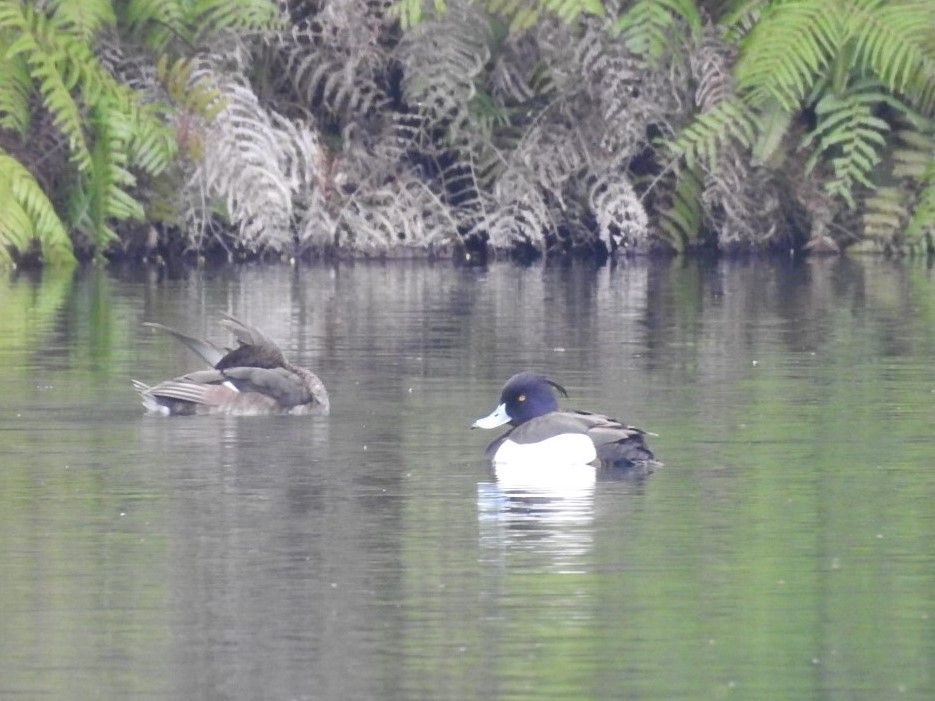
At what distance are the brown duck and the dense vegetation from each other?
7.77 metres

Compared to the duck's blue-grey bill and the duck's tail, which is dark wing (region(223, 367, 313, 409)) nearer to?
the duck's tail

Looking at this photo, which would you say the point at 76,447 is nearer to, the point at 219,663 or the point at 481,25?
the point at 219,663

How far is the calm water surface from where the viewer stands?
6.59 metres

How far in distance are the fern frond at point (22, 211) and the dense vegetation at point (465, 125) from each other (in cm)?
4

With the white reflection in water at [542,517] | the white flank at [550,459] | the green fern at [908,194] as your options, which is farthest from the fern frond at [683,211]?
the white reflection in water at [542,517]

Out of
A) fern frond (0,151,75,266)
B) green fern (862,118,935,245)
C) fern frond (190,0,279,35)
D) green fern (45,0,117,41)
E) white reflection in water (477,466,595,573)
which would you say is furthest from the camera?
green fern (862,118,935,245)

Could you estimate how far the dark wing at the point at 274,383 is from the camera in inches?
467

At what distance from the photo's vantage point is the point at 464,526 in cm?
867

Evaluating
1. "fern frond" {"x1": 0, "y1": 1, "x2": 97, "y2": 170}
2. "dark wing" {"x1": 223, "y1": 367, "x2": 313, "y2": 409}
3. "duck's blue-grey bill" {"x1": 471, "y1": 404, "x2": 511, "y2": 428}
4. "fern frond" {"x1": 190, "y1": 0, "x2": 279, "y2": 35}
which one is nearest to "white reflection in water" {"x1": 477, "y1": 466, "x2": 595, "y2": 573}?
"duck's blue-grey bill" {"x1": 471, "y1": 404, "x2": 511, "y2": 428}

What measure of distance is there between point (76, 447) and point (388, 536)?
2566 mm

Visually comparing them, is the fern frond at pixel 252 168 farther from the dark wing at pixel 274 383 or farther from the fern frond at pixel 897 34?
the dark wing at pixel 274 383

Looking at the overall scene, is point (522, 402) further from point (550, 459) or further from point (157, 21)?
point (157, 21)

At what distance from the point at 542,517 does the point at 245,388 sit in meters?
3.42

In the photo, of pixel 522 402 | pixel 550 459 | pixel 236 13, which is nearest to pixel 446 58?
pixel 236 13
